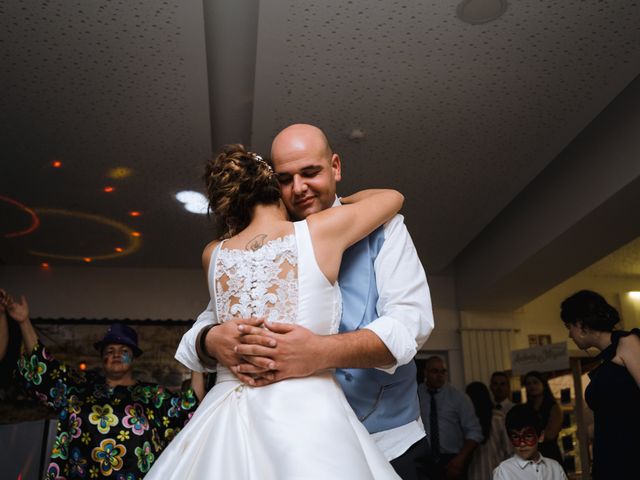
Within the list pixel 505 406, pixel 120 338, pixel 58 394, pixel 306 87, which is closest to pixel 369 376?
pixel 58 394

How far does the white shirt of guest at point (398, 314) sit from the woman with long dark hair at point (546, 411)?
13.3 ft

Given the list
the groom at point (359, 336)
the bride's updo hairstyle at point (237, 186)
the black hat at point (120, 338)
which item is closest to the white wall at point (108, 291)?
the black hat at point (120, 338)

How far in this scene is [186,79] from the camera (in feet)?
13.0

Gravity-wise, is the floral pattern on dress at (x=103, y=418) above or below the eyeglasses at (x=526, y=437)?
above

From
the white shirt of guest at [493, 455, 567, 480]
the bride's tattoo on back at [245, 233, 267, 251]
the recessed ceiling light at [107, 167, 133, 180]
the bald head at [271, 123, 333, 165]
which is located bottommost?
the white shirt of guest at [493, 455, 567, 480]

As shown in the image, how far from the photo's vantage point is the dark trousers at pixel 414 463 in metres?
1.54

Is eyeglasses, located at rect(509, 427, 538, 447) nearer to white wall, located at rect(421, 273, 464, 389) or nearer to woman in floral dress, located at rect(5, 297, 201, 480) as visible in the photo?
woman in floral dress, located at rect(5, 297, 201, 480)

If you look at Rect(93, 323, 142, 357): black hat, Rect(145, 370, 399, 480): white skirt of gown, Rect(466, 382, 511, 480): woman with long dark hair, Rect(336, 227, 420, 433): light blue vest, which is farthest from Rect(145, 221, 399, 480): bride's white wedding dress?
Rect(466, 382, 511, 480): woman with long dark hair

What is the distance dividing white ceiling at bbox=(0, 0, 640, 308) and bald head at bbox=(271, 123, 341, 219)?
1753 mm

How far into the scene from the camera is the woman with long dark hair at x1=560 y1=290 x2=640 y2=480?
287 centimetres

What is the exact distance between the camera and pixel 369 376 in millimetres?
1591

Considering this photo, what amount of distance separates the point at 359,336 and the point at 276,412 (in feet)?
0.77

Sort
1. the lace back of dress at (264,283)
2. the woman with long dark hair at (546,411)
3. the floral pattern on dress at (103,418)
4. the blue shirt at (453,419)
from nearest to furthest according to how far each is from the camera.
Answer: the lace back of dress at (264,283), the floral pattern on dress at (103,418), the woman with long dark hair at (546,411), the blue shirt at (453,419)

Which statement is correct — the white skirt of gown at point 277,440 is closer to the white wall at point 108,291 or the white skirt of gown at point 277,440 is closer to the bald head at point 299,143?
the bald head at point 299,143
